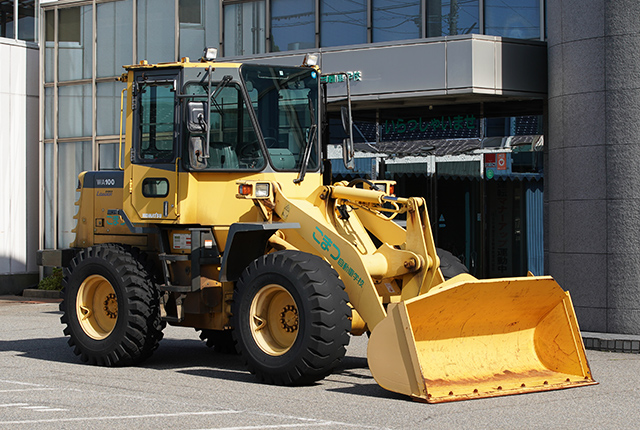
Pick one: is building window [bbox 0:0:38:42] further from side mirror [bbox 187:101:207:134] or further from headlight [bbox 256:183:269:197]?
headlight [bbox 256:183:269:197]

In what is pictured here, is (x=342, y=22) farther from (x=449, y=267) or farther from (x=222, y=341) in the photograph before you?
(x=449, y=267)

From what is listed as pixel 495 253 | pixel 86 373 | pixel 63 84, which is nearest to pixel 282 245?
pixel 86 373

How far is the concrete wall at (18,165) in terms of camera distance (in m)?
22.8

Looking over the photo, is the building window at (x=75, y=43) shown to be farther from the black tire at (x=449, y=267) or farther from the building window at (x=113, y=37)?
the black tire at (x=449, y=267)

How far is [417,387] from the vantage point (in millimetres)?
8242

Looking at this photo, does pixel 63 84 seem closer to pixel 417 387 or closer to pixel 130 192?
pixel 130 192

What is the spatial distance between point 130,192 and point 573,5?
731 cm

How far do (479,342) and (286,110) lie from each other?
3.47 m

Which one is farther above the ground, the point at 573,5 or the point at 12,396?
the point at 573,5

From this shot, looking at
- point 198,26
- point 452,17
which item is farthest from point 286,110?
point 198,26

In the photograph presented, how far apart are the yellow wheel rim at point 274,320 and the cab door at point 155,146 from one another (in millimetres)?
1752

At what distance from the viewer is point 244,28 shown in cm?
2030

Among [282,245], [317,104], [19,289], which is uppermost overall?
[317,104]

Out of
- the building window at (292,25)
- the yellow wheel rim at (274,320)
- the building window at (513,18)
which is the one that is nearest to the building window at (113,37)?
the building window at (292,25)
